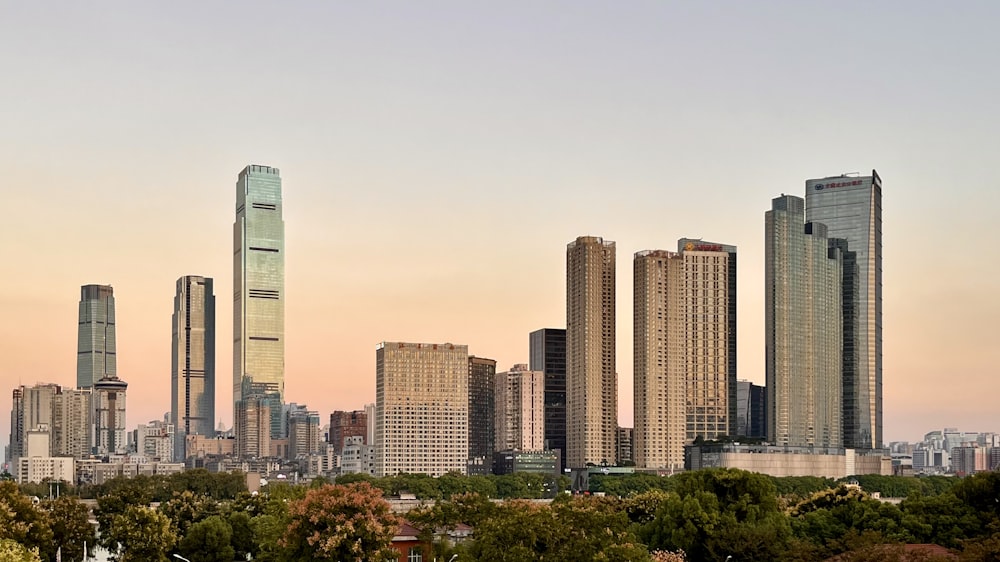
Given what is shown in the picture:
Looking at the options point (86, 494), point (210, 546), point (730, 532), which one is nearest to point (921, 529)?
point (730, 532)

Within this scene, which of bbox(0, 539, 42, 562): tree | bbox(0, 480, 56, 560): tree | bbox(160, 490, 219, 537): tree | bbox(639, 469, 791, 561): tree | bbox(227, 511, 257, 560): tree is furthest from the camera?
bbox(160, 490, 219, 537): tree

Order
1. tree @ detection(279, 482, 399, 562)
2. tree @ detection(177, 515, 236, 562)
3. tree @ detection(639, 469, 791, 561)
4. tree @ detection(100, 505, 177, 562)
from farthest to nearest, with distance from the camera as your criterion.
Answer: tree @ detection(177, 515, 236, 562) < tree @ detection(100, 505, 177, 562) < tree @ detection(639, 469, 791, 561) < tree @ detection(279, 482, 399, 562)

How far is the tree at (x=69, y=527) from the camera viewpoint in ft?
239

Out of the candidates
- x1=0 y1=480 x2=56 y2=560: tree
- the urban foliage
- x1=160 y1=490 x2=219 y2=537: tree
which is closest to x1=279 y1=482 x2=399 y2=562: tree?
the urban foliage

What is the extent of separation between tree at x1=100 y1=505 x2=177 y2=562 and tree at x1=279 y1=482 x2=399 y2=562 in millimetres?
18555

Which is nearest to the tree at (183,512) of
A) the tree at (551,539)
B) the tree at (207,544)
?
the tree at (207,544)

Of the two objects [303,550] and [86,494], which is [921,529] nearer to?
[303,550]

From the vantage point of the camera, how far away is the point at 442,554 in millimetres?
68375

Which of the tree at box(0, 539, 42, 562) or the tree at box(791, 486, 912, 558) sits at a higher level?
the tree at box(0, 539, 42, 562)

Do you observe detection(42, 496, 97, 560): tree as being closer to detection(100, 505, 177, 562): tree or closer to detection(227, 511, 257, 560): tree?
detection(100, 505, 177, 562): tree

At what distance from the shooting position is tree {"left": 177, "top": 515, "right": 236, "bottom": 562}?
75188 mm

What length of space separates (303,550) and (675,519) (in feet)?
79.6

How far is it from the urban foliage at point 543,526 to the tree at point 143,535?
0.26 ft

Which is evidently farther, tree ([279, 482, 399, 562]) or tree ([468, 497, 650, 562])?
tree ([468, 497, 650, 562])
